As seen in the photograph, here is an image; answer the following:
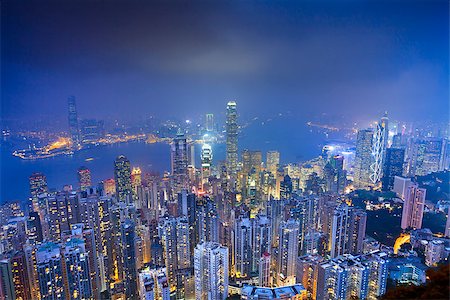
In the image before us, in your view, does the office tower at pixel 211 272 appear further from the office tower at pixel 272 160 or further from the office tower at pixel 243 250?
the office tower at pixel 272 160

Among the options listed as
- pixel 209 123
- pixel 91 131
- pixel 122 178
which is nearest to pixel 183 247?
pixel 122 178

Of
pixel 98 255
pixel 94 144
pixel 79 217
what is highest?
pixel 94 144

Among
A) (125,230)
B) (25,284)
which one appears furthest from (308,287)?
(25,284)

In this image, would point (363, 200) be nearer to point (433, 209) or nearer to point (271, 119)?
point (433, 209)

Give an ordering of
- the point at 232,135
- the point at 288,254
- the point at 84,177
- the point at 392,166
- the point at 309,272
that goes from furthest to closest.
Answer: the point at 232,135, the point at 392,166, the point at 84,177, the point at 288,254, the point at 309,272

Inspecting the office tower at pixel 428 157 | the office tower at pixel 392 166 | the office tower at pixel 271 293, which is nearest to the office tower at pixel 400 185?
the office tower at pixel 392 166

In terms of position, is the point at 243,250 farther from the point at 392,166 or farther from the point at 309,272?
the point at 392,166
